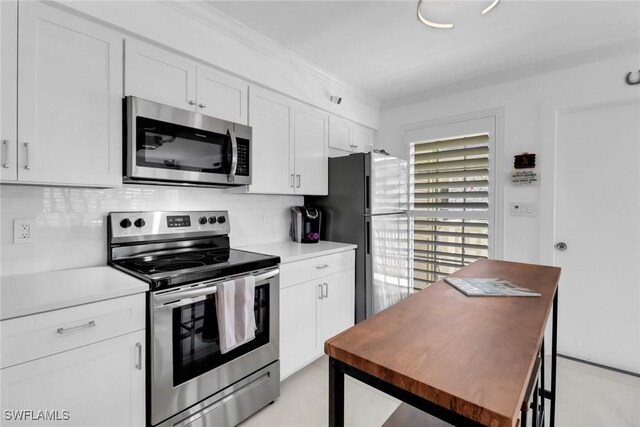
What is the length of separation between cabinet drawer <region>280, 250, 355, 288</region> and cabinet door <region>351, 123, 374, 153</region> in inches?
50.7

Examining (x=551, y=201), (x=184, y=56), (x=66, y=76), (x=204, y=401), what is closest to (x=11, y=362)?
(x=204, y=401)

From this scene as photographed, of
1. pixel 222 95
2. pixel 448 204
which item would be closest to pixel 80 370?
pixel 222 95

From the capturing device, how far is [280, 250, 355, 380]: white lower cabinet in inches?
85.3

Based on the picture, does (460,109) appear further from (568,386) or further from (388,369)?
(388,369)

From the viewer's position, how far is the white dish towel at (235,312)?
166 centimetres

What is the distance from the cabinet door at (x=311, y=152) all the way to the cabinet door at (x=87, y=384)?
1.73 m

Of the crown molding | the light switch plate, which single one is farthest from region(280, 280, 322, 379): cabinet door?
the light switch plate

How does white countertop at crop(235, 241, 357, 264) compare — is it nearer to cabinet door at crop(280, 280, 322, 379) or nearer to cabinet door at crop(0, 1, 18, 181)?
cabinet door at crop(280, 280, 322, 379)

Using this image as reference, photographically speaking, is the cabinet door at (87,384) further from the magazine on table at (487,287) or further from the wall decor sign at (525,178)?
the wall decor sign at (525,178)

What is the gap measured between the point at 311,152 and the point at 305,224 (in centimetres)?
69

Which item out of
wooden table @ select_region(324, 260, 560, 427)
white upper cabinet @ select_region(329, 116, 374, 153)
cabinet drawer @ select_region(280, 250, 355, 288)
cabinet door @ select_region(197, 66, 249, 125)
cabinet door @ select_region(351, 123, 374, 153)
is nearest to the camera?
wooden table @ select_region(324, 260, 560, 427)

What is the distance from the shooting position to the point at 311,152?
2848 mm

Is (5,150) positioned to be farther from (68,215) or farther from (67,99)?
(68,215)

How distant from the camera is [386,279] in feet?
9.69
